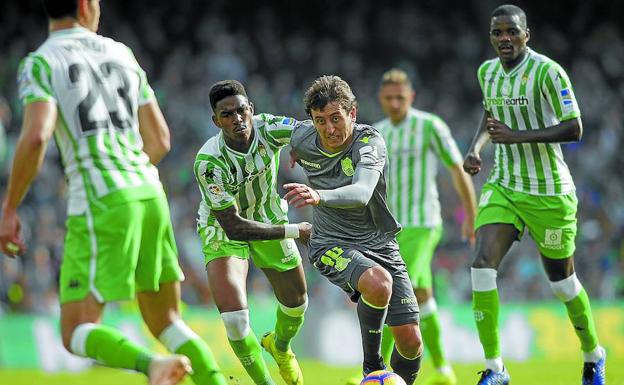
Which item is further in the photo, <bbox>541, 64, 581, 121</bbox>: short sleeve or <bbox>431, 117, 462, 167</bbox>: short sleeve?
<bbox>431, 117, 462, 167</bbox>: short sleeve

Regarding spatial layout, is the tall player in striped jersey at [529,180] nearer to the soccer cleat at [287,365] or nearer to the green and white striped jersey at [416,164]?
the soccer cleat at [287,365]

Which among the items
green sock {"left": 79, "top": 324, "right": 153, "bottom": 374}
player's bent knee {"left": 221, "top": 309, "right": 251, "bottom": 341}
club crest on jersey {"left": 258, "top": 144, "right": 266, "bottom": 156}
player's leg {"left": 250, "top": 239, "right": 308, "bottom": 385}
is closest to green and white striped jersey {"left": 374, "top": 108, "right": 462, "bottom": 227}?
player's leg {"left": 250, "top": 239, "right": 308, "bottom": 385}

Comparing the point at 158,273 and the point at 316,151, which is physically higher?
the point at 316,151

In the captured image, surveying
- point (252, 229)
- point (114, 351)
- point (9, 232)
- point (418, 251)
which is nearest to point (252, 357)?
point (252, 229)

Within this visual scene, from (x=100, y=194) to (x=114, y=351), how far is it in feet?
2.55

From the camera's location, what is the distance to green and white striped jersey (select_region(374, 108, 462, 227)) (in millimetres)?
10422

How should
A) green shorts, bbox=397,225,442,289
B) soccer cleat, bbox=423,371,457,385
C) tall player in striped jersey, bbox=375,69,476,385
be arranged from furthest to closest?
tall player in striped jersey, bbox=375,69,476,385 → green shorts, bbox=397,225,442,289 → soccer cleat, bbox=423,371,457,385

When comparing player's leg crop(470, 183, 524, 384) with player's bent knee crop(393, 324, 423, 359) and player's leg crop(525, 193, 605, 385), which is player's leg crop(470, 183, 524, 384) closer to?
player's leg crop(525, 193, 605, 385)

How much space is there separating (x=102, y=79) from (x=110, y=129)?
0.25 meters

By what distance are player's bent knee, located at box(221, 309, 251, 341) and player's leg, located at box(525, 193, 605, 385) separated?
222 centimetres

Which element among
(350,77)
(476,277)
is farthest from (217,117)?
(350,77)

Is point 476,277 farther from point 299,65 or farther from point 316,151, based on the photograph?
point 299,65

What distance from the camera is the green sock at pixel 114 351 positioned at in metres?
5.22

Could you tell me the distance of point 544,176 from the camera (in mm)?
8047
